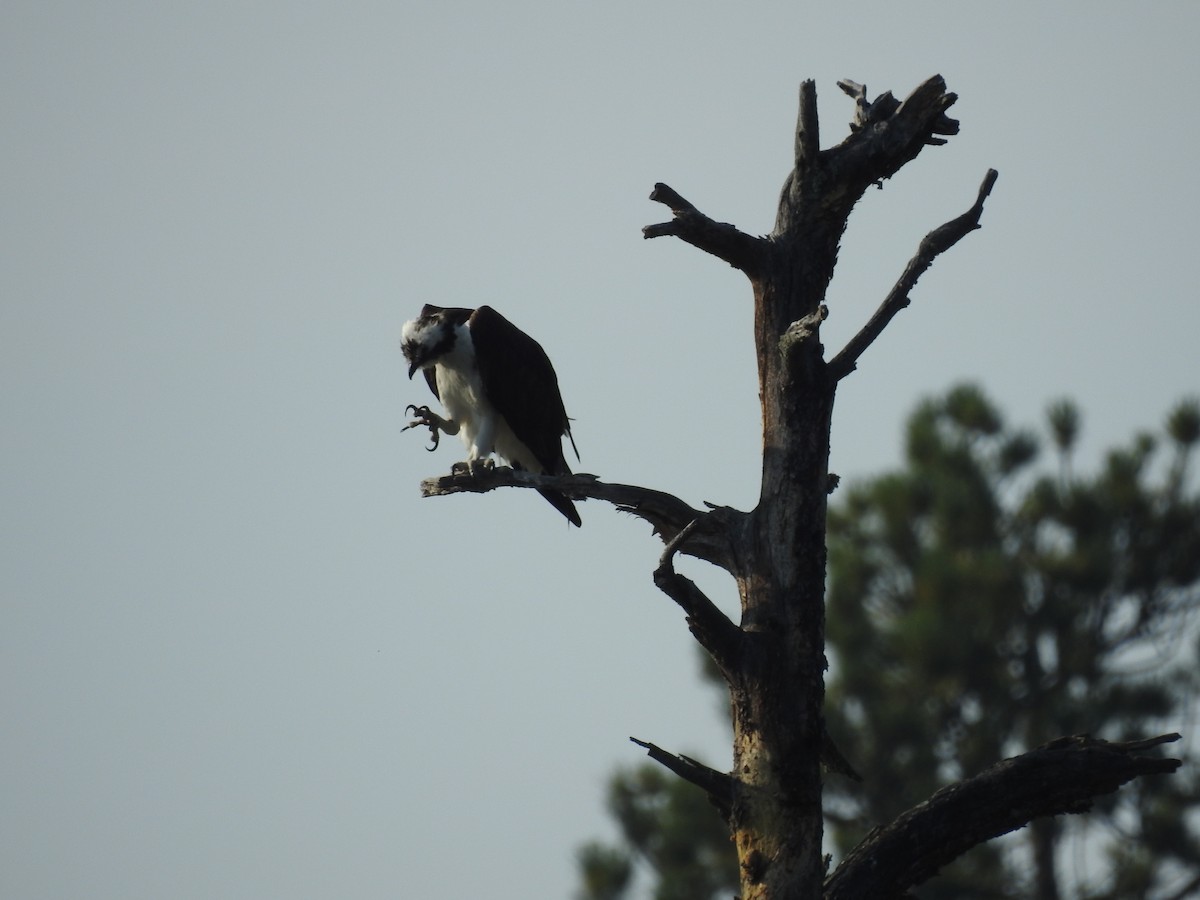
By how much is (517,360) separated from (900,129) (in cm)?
343

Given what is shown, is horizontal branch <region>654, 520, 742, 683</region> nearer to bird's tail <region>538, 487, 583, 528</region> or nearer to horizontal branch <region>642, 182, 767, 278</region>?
horizontal branch <region>642, 182, 767, 278</region>

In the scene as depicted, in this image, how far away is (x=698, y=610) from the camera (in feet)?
21.7

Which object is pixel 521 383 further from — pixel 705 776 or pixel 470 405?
pixel 705 776

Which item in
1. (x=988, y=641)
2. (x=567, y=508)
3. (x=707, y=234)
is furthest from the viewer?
(x=988, y=641)

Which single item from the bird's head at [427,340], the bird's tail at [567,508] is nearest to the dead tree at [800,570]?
the bird's tail at [567,508]

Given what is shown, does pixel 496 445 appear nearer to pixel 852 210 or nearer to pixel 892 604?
pixel 852 210

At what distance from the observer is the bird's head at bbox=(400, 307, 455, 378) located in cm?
1005

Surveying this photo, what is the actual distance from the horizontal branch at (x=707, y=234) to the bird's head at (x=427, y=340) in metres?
3.05

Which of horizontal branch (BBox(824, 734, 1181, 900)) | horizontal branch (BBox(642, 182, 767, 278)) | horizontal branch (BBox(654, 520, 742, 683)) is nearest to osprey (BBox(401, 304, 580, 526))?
horizontal branch (BBox(642, 182, 767, 278))

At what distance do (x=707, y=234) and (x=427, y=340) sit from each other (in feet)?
10.6

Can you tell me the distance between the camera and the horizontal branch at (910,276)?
7262mm

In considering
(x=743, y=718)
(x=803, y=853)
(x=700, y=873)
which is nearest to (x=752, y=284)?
(x=743, y=718)

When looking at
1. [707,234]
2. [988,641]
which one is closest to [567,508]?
[707,234]

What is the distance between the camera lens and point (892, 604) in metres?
20.5
